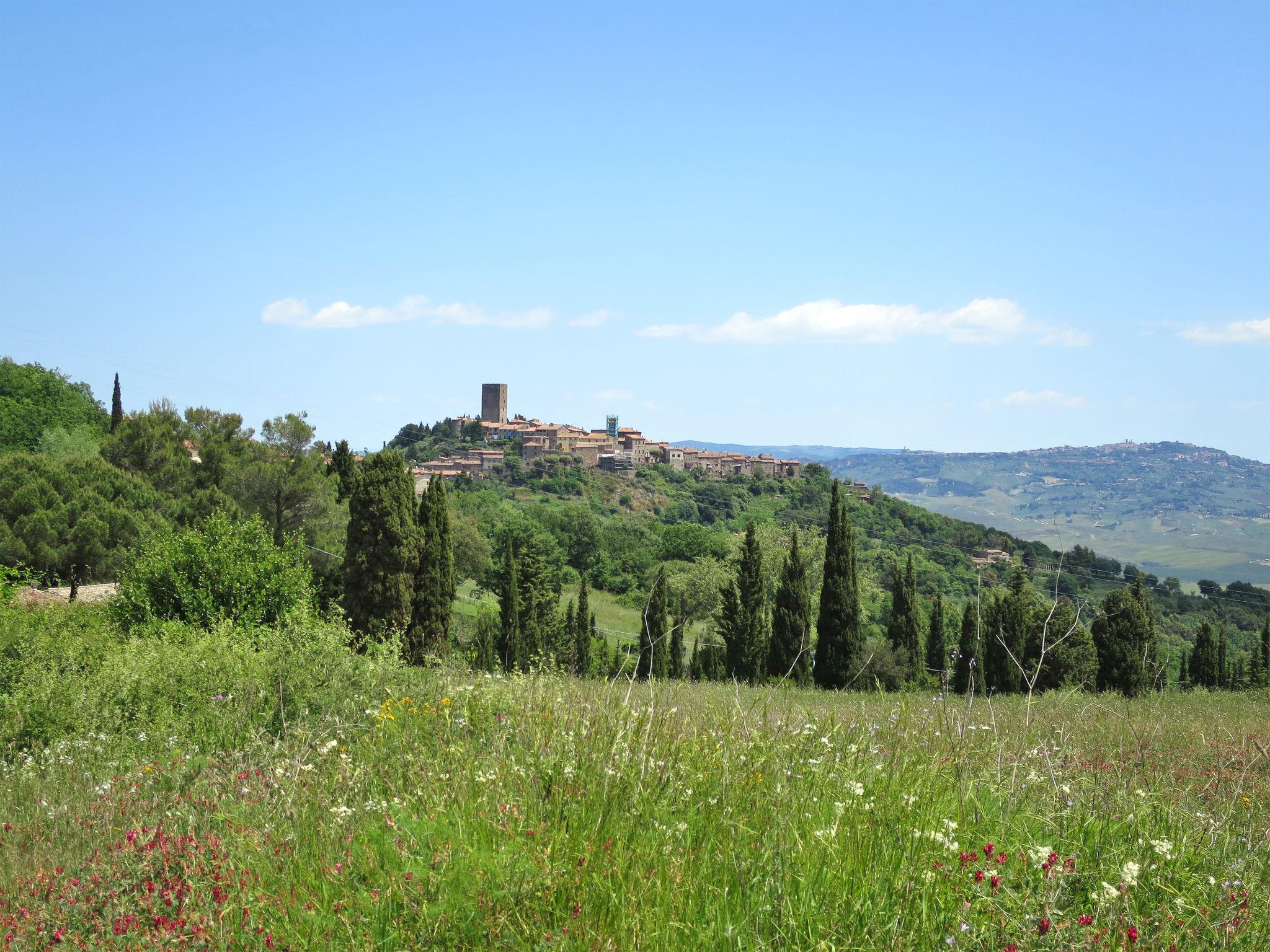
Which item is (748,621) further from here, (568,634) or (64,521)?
(64,521)

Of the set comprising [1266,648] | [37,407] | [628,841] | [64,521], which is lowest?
[1266,648]

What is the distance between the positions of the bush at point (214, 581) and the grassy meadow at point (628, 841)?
12.4m

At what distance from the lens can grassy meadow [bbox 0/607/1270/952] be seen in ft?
8.41

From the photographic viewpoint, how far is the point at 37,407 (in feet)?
177

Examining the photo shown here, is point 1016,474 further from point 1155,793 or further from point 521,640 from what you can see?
point 1155,793

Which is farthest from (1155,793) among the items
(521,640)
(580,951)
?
(521,640)

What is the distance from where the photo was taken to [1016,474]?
606 ft

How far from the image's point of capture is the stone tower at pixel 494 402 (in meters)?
160

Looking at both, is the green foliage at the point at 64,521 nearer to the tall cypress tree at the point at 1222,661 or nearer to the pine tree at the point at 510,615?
the pine tree at the point at 510,615

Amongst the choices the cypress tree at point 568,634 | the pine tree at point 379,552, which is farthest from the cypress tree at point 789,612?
the pine tree at point 379,552

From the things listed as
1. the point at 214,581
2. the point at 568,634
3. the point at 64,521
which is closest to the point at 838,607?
the point at 214,581

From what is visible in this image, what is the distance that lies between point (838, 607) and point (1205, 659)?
16638 millimetres

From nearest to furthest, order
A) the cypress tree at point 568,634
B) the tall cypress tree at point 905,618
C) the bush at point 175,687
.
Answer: the bush at point 175,687
the tall cypress tree at point 905,618
the cypress tree at point 568,634

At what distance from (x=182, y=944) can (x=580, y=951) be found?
53.0 inches
